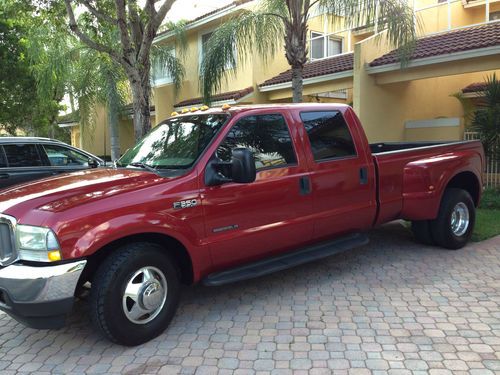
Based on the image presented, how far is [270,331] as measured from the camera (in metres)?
4.08

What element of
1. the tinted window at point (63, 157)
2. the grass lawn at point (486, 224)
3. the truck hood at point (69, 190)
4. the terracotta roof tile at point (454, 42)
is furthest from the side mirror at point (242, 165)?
the terracotta roof tile at point (454, 42)

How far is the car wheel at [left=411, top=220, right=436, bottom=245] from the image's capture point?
6277 millimetres

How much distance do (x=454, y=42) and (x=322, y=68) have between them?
153 inches

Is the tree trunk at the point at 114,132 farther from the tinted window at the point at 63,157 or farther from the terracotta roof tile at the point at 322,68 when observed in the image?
the tinted window at the point at 63,157

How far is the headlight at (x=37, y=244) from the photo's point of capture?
337cm

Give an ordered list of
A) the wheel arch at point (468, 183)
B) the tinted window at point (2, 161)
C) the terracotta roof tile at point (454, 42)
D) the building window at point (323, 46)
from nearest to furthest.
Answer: the wheel arch at point (468, 183) < the tinted window at point (2, 161) < the terracotta roof tile at point (454, 42) < the building window at point (323, 46)

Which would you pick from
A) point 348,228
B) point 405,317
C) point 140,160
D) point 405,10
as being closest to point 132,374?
point 140,160

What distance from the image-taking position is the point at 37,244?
11.2 feet

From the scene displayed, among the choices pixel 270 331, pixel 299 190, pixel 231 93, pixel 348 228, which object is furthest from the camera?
pixel 231 93

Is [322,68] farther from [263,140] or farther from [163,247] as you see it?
[163,247]

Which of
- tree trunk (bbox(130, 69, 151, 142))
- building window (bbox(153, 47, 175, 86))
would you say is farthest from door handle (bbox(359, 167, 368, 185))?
building window (bbox(153, 47, 175, 86))

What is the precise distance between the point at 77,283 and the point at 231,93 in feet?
41.9

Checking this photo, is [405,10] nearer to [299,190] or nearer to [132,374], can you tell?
[299,190]

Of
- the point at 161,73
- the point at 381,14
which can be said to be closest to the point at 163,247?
the point at 381,14
